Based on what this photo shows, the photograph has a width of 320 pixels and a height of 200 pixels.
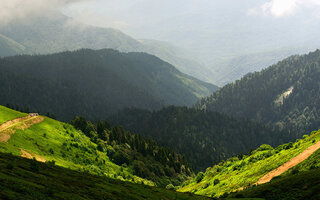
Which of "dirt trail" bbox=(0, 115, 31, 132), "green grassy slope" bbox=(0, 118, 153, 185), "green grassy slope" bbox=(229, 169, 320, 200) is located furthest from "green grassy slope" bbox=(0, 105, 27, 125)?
"green grassy slope" bbox=(229, 169, 320, 200)

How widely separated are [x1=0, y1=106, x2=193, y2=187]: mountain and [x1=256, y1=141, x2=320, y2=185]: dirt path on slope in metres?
51.6

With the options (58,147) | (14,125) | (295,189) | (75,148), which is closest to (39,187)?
(295,189)

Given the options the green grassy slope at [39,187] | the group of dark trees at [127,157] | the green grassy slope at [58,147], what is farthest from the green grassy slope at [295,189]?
the group of dark trees at [127,157]

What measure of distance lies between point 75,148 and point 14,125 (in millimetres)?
26571

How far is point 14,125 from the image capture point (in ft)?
330

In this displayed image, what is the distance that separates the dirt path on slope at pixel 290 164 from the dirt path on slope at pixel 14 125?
67.8 meters

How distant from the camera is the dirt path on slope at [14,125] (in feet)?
289

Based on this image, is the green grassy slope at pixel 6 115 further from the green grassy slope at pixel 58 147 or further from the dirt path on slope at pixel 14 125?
the green grassy slope at pixel 58 147

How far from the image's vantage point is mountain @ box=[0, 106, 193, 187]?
90.0m

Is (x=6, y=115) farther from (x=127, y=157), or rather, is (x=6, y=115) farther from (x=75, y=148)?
(x=127, y=157)

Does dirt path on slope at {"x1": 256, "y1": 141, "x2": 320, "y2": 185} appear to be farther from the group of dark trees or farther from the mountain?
the group of dark trees

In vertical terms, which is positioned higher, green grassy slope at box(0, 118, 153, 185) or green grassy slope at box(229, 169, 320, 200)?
green grassy slope at box(229, 169, 320, 200)

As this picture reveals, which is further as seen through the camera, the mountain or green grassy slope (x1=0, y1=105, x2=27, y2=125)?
green grassy slope (x1=0, y1=105, x2=27, y2=125)

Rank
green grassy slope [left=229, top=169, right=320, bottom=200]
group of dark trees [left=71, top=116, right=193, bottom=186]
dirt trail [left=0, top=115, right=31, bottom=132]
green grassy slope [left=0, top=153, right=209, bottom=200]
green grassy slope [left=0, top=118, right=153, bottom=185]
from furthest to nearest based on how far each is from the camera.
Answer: group of dark trees [left=71, top=116, right=193, bottom=186]
dirt trail [left=0, top=115, right=31, bottom=132]
green grassy slope [left=0, top=118, right=153, bottom=185]
green grassy slope [left=229, top=169, right=320, bottom=200]
green grassy slope [left=0, top=153, right=209, bottom=200]
